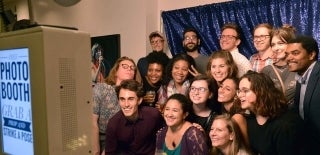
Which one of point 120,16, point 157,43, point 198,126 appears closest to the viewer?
point 198,126

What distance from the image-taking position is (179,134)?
2260 mm

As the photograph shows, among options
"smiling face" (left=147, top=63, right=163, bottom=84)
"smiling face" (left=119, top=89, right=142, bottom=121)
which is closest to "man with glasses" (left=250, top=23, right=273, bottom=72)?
"smiling face" (left=147, top=63, right=163, bottom=84)

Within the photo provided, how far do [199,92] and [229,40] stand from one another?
71cm

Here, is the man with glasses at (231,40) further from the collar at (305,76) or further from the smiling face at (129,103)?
the smiling face at (129,103)

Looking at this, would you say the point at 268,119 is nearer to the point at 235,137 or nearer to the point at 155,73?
the point at 235,137

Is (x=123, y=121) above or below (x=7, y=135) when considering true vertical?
below

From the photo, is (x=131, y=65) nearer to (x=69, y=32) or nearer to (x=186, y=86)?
(x=186, y=86)

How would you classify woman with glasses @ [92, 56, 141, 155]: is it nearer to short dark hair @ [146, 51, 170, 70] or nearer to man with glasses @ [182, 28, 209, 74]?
short dark hair @ [146, 51, 170, 70]

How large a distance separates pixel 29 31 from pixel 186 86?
72.9 inches

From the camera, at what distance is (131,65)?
9.48 ft

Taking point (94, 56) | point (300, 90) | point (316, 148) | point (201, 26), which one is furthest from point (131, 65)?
point (94, 56)

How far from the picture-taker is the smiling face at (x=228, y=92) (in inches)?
93.0

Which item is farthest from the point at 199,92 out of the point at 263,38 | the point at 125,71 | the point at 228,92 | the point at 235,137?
the point at 125,71

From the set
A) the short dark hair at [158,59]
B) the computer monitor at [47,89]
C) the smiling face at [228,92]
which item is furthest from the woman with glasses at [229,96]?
the computer monitor at [47,89]
